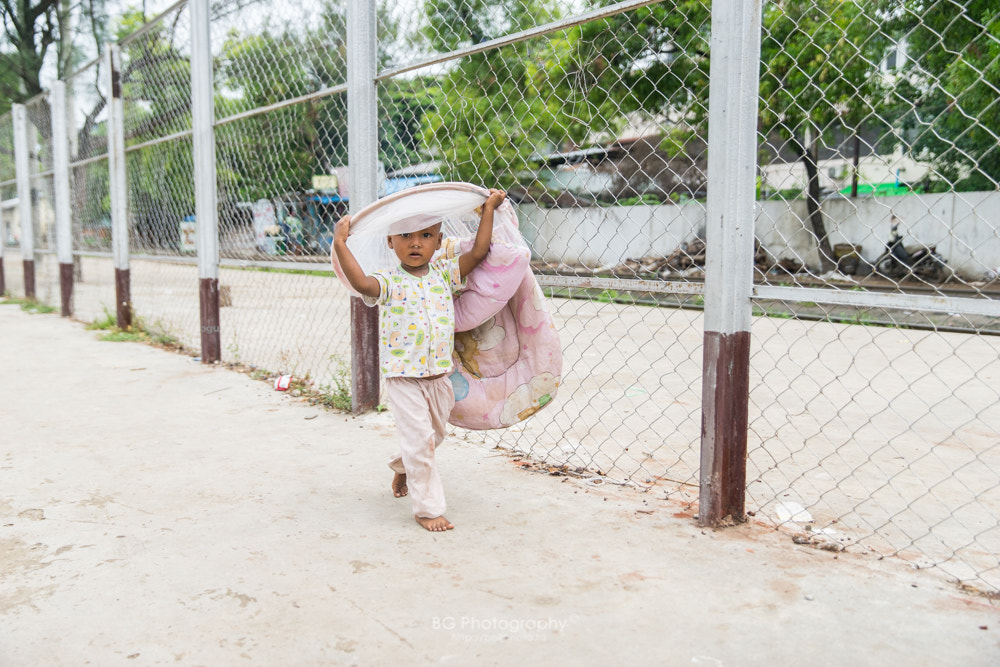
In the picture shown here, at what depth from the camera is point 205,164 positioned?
19.2ft

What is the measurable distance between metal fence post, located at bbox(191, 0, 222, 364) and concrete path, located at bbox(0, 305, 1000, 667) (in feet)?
7.79

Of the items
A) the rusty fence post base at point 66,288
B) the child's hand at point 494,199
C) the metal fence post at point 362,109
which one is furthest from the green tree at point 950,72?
the rusty fence post base at point 66,288

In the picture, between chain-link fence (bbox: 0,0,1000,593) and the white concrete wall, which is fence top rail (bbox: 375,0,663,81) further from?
the white concrete wall

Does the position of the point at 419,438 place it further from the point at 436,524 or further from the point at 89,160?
the point at 89,160

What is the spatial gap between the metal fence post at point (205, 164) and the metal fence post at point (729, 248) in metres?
4.38

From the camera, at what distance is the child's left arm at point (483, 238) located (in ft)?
9.23

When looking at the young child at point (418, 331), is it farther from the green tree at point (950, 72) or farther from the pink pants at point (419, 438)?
the green tree at point (950, 72)

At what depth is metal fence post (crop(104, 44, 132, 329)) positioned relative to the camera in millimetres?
7453

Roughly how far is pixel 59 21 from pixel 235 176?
47.2 feet

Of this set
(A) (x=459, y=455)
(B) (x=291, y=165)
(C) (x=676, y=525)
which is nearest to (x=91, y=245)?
(B) (x=291, y=165)

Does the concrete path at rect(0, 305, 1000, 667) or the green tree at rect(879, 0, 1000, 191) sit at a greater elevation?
the green tree at rect(879, 0, 1000, 191)

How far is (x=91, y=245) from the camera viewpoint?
9188mm

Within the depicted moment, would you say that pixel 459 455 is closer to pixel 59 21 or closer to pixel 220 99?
pixel 220 99

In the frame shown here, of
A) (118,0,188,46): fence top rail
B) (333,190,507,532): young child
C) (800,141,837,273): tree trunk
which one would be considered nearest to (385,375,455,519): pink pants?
(333,190,507,532): young child
